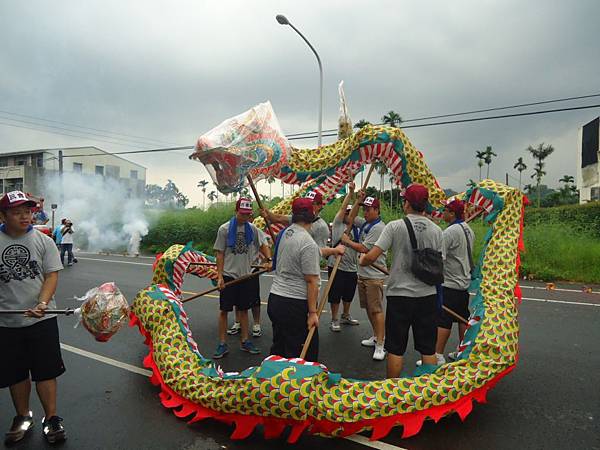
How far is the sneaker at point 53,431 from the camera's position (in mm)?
3119

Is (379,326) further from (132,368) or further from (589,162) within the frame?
(589,162)

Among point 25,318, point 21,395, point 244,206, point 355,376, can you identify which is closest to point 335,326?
point 355,376

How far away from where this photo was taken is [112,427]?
11.2ft

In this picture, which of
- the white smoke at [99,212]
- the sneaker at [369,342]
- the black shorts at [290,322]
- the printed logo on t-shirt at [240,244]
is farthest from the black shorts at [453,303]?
the white smoke at [99,212]

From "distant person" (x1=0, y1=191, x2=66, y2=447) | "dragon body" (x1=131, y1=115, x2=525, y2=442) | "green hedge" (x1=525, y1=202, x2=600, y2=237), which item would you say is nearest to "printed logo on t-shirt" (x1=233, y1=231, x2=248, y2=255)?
"dragon body" (x1=131, y1=115, x2=525, y2=442)

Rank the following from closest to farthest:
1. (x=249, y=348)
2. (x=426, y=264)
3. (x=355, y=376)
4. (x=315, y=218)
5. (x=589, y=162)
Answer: (x=426, y=264)
(x=315, y=218)
(x=355, y=376)
(x=249, y=348)
(x=589, y=162)

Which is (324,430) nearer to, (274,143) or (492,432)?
(492,432)

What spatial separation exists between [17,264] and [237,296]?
8.41 ft

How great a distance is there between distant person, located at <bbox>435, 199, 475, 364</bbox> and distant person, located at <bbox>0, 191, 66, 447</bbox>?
3.68 metres

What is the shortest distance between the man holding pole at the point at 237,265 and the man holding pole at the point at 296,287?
5.39 ft

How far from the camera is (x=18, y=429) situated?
125 inches

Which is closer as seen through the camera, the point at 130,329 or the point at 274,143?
the point at 274,143


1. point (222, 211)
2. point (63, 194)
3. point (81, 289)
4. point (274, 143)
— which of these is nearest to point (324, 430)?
point (274, 143)

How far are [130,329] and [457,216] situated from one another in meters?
4.88
